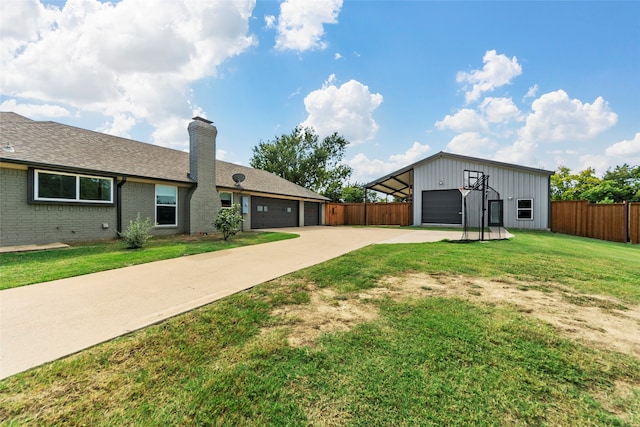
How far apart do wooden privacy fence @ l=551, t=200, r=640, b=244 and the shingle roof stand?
1835cm

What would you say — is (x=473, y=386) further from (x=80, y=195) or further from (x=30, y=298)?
(x=80, y=195)

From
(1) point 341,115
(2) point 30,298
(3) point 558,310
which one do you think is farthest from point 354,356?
(1) point 341,115

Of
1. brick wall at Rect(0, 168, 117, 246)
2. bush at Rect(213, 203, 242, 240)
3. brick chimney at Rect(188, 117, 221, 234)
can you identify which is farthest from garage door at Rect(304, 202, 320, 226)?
brick wall at Rect(0, 168, 117, 246)

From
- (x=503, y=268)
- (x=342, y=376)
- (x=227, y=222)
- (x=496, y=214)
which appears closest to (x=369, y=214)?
(x=496, y=214)

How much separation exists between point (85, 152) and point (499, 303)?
13981 millimetres

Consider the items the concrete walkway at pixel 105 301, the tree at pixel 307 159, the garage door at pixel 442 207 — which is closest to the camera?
the concrete walkway at pixel 105 301

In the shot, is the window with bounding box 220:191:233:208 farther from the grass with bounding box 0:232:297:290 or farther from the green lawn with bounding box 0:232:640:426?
the green lawn with bounding box 0:232:640:426

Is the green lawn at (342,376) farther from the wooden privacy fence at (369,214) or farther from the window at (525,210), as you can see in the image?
the wooden privacy fence at (369,214)

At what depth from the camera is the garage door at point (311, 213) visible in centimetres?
2112

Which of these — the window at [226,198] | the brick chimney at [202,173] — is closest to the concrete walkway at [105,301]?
the brick chimney at [202,173]

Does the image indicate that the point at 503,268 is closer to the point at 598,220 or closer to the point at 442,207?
the point at 598,220

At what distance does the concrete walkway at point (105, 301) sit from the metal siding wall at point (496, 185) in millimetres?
15023

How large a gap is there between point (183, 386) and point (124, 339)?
119 centimetres

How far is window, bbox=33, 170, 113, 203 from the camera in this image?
8.23 m
